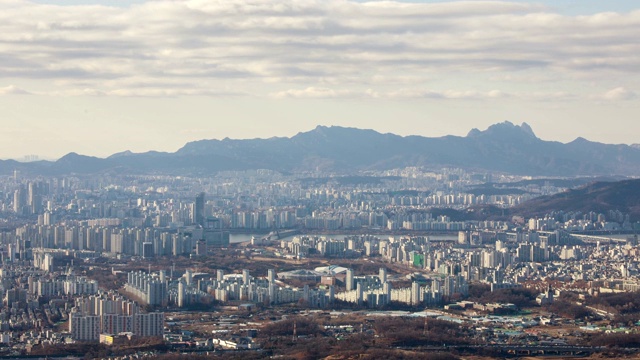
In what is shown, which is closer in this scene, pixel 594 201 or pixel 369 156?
pixel 594 201

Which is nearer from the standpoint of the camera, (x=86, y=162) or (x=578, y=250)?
(x=578, y=250)

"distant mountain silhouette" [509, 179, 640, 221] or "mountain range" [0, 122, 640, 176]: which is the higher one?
"mountain range" [0, 122, 640, 176]

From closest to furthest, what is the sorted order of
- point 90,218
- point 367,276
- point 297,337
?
point 297,337 → point 367,276 → point 90,218

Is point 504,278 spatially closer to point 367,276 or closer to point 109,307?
point 367,276

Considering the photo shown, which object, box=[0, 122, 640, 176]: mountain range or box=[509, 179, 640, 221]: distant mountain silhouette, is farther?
box=[0, 122, 640, 176]: mountain range

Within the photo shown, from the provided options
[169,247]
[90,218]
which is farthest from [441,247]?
[90,218]

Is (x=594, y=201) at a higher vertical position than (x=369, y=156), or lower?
lower
